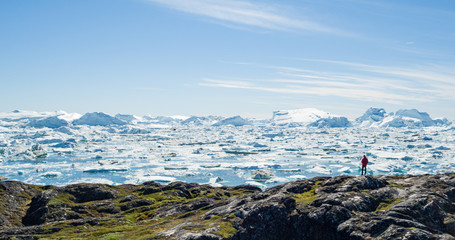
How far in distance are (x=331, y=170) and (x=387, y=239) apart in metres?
115

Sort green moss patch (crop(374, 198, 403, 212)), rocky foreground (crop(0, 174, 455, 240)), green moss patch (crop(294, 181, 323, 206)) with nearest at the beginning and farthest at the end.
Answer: rocky foreground (crop(0, 174, 455, 240))
green moss patch (crop(374, 198, 403, 212))
green moss patch (crop(294, 181, 323, 206))

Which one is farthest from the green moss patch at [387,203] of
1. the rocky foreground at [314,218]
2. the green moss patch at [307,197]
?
the green moss patch at [307,197]

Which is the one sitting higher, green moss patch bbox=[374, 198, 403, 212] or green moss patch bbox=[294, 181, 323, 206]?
green moss patch bbox=[374, 198, 403, 212]

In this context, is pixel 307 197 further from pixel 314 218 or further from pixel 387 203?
pixel 387 203

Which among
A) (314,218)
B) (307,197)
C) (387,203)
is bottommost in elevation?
(314,218)

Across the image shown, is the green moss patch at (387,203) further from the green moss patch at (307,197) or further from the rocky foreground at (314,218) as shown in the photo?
the green moss patch at (307,197)

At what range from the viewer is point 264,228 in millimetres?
20047

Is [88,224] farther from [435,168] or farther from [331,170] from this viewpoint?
[435,168]

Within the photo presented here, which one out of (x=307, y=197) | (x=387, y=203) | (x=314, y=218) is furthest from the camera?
(x=307, y=197)

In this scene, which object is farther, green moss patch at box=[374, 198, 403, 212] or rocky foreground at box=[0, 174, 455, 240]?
green moss patch at box=[374, 198, 403, 212]

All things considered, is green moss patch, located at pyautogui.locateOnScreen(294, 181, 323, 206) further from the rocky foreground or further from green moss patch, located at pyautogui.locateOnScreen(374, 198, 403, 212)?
green moss patch, located at pyautogui.locateOnScreen(374, 198, 403, 212)

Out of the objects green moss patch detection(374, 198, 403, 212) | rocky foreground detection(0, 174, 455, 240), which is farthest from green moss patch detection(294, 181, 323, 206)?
green moss patch detection(374, 198, 403, 212)

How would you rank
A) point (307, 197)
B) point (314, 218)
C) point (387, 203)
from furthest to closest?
point (307, 197)
point (387, 203)
point (314, 218)

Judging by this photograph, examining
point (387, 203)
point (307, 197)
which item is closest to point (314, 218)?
point (307, 197)
